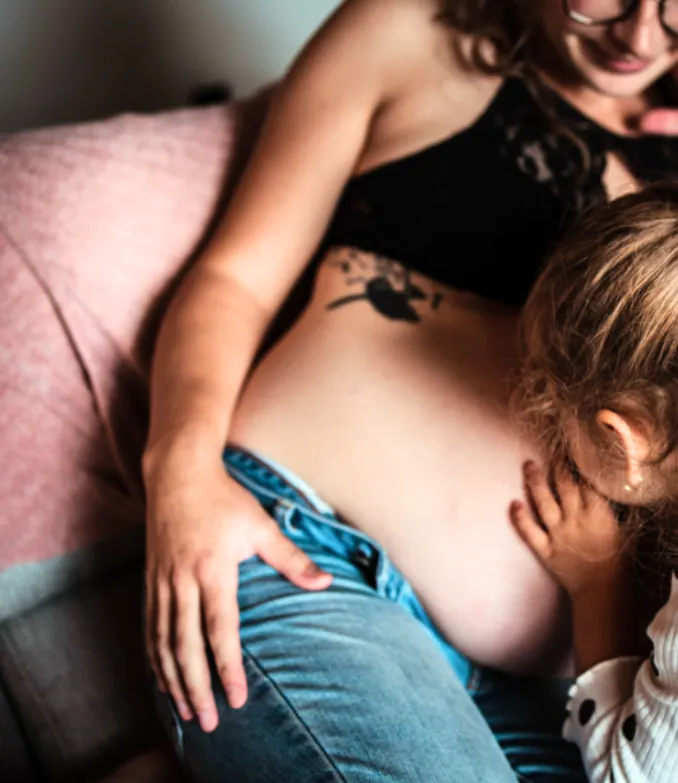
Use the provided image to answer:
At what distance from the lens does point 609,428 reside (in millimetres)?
644

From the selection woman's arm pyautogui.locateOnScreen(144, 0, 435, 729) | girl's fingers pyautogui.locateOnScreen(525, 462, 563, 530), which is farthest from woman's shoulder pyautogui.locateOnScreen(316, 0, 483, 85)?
girl's fingers pyautogui.locateOnScreen(525, 462, 563, 530)

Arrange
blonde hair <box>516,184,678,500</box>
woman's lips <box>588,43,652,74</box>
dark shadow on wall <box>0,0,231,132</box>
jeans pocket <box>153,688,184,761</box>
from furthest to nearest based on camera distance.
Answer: dark shadow on wall <box>0,0,231,132</box> < woman's lips <box>588,43,652,74</box> < jeans pocket <box>153,688,184,761</box> < blonde hair <box>516,184,678,500</box>

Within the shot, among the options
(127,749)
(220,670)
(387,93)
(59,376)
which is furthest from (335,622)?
(387,93)

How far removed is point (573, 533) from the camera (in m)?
0.74

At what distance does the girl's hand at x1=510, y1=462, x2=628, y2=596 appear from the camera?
740 millimetres

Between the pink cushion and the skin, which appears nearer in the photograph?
the skin

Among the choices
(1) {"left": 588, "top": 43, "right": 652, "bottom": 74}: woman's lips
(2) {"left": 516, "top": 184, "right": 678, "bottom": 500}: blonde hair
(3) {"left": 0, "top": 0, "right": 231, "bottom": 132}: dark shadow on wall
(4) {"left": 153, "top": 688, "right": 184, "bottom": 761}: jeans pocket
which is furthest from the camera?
(3) {"left": 0, "top": 0, "right": 231, "bottom": 132}: dark shadow on wall

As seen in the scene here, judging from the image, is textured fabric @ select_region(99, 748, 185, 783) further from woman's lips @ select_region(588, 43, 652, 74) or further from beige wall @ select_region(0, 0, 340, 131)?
beige wall @ select_region(0, 0, 340, 131)

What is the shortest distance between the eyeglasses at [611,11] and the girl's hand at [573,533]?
0.44m

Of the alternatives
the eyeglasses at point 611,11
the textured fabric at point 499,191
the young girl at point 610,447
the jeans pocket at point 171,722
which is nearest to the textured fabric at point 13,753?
the jeans pocket at point 171,722

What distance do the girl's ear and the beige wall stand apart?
3.63ft

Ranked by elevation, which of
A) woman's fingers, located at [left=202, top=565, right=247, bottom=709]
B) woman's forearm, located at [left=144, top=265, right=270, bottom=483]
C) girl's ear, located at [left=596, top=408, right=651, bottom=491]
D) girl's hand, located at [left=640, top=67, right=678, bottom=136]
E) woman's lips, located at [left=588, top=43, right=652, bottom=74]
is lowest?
woman's fingers, located at [left=202, top=565, right=247, bottom=709]

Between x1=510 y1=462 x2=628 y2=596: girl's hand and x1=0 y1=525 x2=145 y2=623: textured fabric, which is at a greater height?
x1=0 y1=525 x2=145 y2=623: textured fabric

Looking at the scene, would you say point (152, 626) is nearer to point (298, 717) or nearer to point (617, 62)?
point (298, 717)
